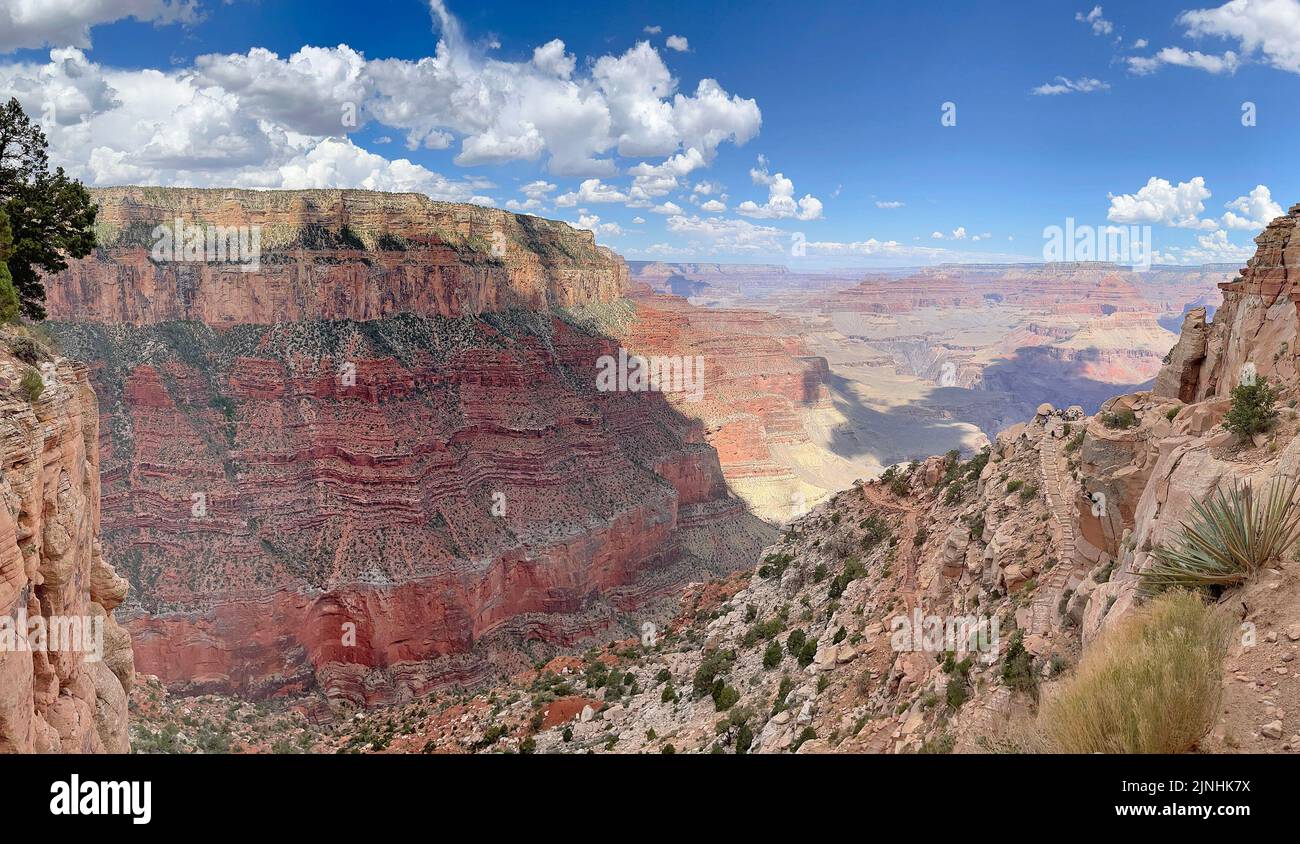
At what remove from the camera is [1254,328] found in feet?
45.0

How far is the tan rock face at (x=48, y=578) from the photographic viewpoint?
8828 millimetres

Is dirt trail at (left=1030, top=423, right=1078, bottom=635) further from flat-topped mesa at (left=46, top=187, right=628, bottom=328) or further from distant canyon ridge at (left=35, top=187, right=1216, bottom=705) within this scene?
flat-topped mesa at (left=46, top=187, right=628, bottom=328)

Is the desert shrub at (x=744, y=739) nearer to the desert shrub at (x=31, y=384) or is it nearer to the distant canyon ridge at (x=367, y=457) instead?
the desert shrub at (x=31, y=384)

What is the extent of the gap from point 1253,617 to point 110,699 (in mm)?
18685

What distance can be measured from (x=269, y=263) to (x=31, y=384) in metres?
41.4

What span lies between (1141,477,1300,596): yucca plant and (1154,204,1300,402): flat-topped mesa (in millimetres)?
6087

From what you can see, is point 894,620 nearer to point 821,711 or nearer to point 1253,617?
point 821,711

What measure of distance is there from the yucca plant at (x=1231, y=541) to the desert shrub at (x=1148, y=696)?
30.5 inches

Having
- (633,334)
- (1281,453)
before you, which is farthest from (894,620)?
(633,334)

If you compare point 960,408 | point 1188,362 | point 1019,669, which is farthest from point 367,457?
point 960,408

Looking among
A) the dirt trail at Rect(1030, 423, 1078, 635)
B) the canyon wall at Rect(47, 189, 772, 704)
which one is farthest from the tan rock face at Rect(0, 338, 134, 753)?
the canyon wall at Rect(47, 189, 772, 704)

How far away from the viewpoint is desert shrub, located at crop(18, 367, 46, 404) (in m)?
10.3

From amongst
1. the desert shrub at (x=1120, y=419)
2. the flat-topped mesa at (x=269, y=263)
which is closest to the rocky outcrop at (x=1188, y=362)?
the desert shrub at (x=1120, y=419)

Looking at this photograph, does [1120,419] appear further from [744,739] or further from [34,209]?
[34,209]
